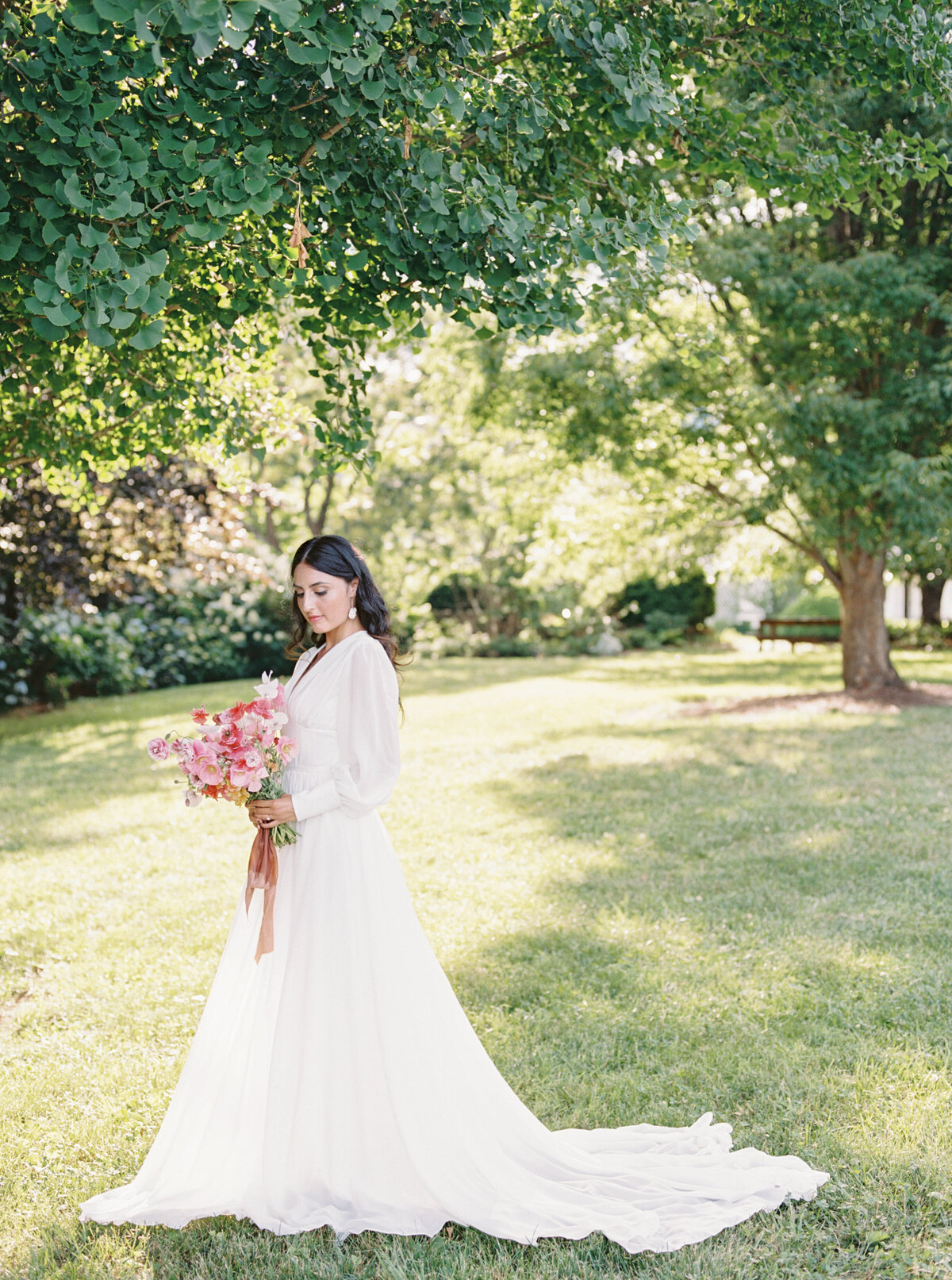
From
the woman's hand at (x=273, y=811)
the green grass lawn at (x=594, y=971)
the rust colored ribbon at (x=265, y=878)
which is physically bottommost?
the green grass lawn at (x=594, y=971)

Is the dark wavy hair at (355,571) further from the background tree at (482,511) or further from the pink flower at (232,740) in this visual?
the background tree at (482,511)

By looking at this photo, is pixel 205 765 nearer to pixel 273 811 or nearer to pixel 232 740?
pixel 232 740

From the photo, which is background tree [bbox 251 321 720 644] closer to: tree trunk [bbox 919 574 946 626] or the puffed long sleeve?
the puffed long sleeve

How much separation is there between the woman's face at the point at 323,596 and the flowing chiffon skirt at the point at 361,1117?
65 cm

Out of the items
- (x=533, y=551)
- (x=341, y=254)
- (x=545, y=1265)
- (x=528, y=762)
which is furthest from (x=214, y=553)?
(x=545, y=1265)

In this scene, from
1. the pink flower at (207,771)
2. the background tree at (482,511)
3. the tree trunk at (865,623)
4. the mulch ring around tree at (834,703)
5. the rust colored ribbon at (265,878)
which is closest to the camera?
the pink flower at (207,771)

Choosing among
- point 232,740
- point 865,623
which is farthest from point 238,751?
point 865,623

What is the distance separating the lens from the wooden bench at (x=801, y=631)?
26219mm

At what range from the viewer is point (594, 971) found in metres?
5.50

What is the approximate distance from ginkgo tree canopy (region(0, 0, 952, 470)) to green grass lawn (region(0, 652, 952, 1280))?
2.77 metres

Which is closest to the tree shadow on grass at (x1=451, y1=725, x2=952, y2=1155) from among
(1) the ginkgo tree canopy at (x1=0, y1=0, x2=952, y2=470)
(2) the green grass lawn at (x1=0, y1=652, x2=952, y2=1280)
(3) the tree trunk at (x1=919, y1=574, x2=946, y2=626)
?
(2) the green grass lawn at (x1=0, y1=652, x2=952, y2=1280)

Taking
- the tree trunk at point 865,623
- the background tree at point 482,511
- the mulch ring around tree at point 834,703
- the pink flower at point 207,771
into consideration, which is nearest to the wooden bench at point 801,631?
the background tree at point 482,511

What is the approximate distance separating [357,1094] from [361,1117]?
0.24 ft

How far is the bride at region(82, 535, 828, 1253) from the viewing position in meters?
3.33
